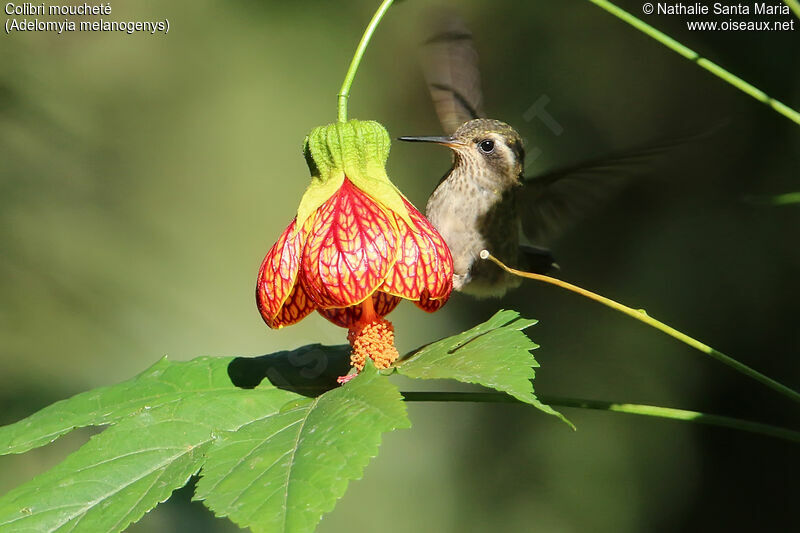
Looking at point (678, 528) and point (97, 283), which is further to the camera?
point (97, 283)

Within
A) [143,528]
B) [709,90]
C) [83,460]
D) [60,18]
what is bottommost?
[143,528]

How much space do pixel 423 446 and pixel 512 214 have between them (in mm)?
2000

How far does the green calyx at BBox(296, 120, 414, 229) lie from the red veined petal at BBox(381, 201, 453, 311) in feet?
0.13

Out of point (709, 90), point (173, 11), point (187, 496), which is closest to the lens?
point (187, 496)

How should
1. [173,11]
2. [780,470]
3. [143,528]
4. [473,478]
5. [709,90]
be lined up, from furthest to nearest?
[173,11]
[473,478]
[709,90]
[780,470]
[143,528]

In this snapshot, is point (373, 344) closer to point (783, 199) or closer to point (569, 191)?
point (783, 199)

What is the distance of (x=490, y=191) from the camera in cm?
216

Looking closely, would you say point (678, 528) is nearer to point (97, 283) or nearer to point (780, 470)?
point (780, 470)

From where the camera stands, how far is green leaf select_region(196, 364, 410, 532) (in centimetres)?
96

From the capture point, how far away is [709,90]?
3414mm

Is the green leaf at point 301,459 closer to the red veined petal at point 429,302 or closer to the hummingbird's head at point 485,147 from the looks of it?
the red veined petal at point 429,302

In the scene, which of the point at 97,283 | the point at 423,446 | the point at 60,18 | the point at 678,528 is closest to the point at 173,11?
the point at 60,18

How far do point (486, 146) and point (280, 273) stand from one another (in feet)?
3.34

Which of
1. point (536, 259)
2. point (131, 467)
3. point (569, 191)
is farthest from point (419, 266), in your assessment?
point (536, 259)
